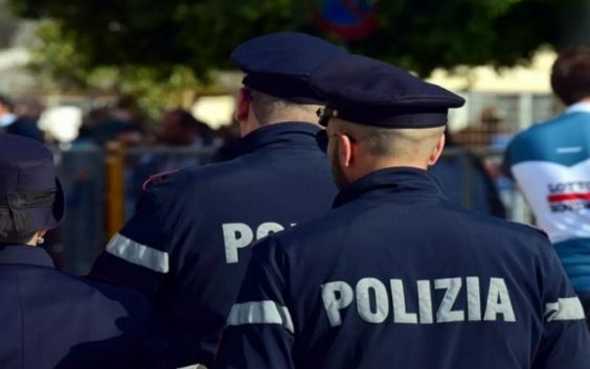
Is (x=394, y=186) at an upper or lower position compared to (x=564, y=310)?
upper

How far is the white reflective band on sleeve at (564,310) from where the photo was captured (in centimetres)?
381

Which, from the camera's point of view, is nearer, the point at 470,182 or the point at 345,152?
the point at 345,152

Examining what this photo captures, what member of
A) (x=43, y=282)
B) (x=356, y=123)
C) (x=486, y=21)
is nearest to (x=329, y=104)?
(x=356, y=123)

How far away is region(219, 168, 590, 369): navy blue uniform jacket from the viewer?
3660 millimetres

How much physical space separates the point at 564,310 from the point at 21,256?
1.35 m

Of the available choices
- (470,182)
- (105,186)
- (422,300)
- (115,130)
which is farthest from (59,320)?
(115,130)

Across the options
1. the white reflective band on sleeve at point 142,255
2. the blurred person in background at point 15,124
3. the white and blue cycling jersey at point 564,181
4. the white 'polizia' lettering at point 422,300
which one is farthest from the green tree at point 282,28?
the white 'polizia' lettering at point 422,300

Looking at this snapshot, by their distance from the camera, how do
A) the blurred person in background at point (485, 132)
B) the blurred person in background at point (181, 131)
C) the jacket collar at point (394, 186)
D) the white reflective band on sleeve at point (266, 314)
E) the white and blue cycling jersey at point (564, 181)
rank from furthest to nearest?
the blurred person in background at point (485, 132) → the blurred person in background at point (181, 131) → the white and blue cycling jersey at point (564, 181) → the jacket collar at point (394, 186) → the white reflective band on sleeve at point (266, 314)

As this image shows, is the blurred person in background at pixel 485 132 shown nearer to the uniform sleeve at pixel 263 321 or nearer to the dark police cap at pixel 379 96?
the dark police cap at pixel 379 96

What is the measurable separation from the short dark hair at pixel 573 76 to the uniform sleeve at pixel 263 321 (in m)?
3.51

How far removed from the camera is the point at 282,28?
14656mm

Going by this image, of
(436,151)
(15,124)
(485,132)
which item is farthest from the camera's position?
(485,132)

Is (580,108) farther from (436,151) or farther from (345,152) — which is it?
(345,152)

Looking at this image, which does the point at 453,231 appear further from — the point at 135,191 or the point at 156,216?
the point at 135,191
